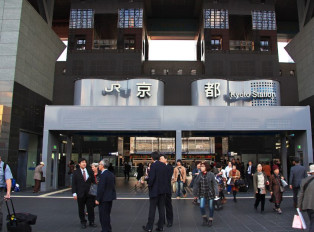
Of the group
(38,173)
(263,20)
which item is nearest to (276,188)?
(38,173)

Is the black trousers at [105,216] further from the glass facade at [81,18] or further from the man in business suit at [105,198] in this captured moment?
the glass facade at [81,18]

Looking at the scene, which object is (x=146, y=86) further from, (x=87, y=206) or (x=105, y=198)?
(x=105, y=198)

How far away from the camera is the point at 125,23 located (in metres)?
30.1

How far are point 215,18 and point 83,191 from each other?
26.4 meters

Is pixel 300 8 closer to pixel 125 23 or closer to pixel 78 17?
pixel 125 23

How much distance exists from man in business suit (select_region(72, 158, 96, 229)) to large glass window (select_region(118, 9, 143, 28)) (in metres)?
24.3

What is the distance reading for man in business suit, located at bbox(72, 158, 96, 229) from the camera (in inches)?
299

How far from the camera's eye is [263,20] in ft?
99.5

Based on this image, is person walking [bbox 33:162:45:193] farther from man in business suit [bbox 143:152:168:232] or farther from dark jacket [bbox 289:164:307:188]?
dark jacket [bbox 289:164:307:188]

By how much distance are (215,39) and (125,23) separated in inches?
355

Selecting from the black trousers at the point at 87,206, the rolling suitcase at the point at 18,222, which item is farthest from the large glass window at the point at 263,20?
the rolling suitcase at the point at 18,222

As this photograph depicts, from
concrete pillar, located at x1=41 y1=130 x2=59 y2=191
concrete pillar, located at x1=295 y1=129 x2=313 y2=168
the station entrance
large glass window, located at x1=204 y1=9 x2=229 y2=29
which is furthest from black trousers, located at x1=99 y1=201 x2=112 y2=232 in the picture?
large glass window, located at x1=204 y1=9 x2=229 y2=29

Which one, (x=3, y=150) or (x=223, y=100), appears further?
(x=223, y=100)

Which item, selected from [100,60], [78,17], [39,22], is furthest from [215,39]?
[39,22]
